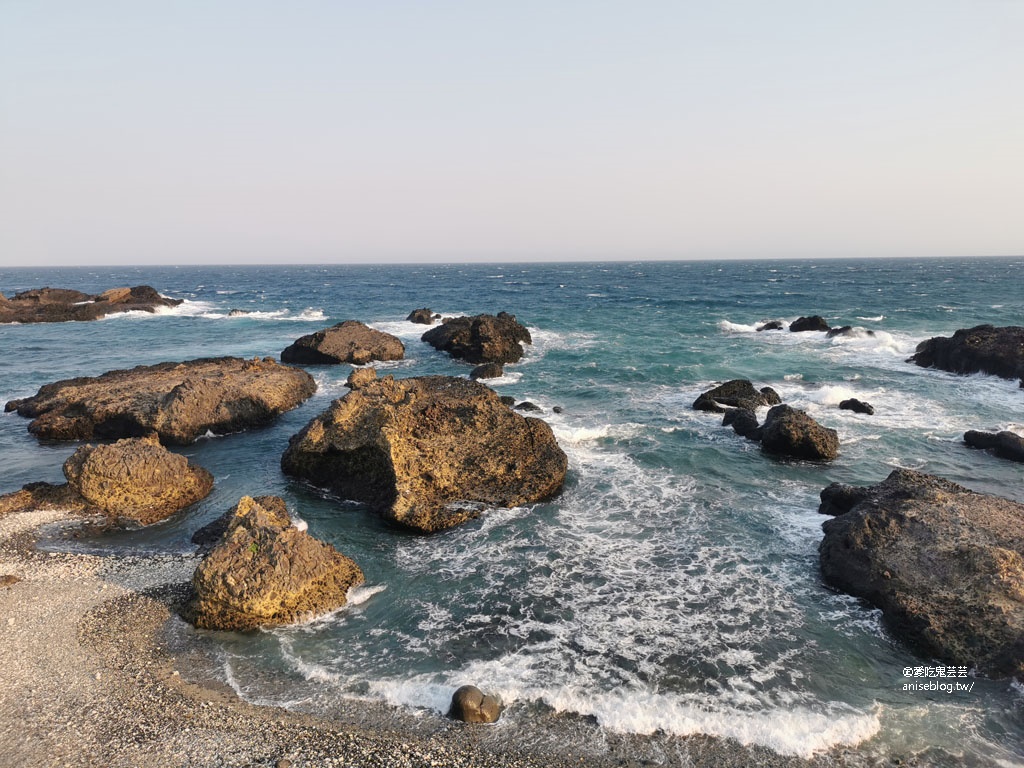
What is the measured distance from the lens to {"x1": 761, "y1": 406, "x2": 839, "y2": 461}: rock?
1892 centimetres

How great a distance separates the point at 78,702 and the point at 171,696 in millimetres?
1425

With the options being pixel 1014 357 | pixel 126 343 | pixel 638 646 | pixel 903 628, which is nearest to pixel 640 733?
pixel 638 646

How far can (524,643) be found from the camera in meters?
10.3

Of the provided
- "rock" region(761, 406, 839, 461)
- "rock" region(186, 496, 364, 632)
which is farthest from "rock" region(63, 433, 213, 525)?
"rock" region(761, 406, 839, 461)

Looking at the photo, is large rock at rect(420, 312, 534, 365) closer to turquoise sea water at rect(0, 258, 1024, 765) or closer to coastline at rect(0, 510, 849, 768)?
turquoise sea water at rect(0, 258, 1024, 765)

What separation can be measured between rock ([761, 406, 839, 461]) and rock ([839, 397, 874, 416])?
600 cm

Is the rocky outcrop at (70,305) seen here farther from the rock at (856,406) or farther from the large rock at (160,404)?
the rock at (856,406)

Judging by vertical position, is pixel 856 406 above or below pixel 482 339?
below

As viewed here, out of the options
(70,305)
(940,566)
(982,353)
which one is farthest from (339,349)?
(70,305)

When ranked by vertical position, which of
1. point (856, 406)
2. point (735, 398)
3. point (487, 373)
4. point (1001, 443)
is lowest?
point (1001, 443)

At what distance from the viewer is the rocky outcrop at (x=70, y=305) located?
57281mm

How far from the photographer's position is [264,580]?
10852 mm

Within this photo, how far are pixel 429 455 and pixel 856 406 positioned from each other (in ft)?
65.1

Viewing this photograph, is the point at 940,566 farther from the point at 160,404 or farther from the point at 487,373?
the point at 160,404
